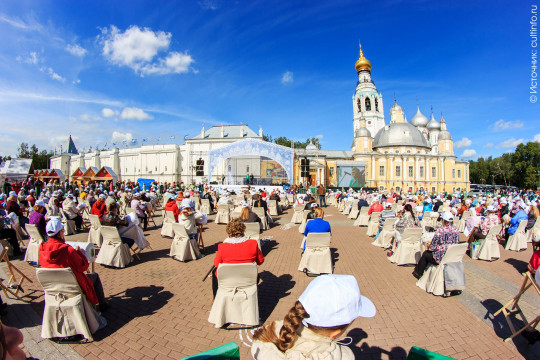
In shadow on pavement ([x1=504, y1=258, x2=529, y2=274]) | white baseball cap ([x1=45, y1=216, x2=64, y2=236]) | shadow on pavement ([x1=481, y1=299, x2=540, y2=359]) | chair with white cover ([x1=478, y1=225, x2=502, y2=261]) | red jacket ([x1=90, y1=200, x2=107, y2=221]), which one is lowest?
shadow on pavement ([x1=504, y1=258, x2=529, y2=274])

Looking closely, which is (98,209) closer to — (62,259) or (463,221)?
(62,259)

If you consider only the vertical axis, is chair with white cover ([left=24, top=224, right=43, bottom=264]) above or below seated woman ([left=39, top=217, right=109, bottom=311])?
below

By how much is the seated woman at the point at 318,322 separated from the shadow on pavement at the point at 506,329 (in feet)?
11.7

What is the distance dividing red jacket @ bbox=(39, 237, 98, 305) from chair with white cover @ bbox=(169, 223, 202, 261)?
3.01 m

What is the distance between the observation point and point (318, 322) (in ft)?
4.74

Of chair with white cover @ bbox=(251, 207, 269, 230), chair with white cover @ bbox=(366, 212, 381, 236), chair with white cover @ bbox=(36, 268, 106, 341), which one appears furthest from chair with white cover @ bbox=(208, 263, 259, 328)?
chair with white cover @ bbox=(366, 212, 381, 236)

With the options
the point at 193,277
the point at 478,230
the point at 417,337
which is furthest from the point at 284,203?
the point at 417,337

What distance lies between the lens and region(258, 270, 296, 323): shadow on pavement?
4.36m

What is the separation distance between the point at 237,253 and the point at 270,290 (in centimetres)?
174

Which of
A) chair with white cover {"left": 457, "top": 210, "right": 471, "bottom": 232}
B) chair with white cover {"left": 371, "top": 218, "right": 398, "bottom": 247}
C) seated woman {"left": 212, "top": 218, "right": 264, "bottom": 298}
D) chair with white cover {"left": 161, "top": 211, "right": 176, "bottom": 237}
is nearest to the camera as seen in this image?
seated woman {"left": 212, "top": 218, "right": 264, "bottom": 298}

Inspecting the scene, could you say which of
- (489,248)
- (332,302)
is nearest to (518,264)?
(489,248)

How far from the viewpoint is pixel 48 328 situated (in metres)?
3.41

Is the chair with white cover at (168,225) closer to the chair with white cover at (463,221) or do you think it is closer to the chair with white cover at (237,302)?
the chair with white cover at (237,302)

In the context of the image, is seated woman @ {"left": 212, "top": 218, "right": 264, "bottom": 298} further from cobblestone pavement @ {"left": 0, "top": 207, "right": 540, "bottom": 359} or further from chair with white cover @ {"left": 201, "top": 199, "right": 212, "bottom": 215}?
chair with white cover @ {"left": 201, "top": 199, "right": 212, "bottom": 215}
